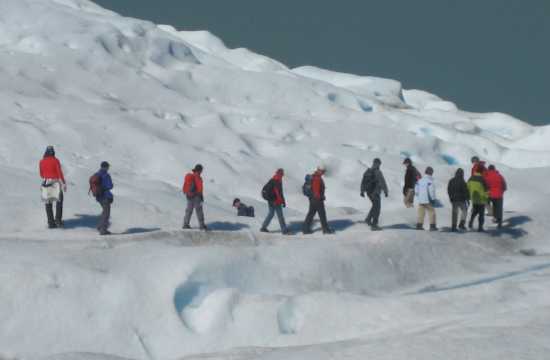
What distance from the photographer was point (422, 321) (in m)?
12.1

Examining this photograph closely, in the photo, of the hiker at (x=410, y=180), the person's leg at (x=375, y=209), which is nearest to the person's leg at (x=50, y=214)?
the person's leg at (x=375, y=209)

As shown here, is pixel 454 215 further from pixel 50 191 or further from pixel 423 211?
pixel 50 191

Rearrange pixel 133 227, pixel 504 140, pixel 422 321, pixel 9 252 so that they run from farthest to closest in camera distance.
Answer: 1. pixel 504 140
2. pixel 133 227
3. pixel 9 252
4. pixel 422 321

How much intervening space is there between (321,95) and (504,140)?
1474 cm

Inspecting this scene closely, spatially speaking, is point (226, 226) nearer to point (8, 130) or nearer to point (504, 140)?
point (8, 130)

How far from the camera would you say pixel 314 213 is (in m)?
19.5

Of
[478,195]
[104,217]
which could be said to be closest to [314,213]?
[478,195]

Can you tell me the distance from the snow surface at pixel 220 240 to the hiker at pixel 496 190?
556mm

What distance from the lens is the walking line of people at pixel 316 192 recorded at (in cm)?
1758

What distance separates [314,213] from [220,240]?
8.92 ft

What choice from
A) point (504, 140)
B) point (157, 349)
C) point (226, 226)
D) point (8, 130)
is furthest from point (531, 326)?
point (504, 140)

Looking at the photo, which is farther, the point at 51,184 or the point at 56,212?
the point at 56,212

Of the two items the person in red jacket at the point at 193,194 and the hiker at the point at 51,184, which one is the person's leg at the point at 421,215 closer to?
the person in red jacket at the point at 193,194

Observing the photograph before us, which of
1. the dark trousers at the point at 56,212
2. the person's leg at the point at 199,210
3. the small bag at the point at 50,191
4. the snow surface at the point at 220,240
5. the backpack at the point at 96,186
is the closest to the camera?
the snow surface at the point at 220,240
